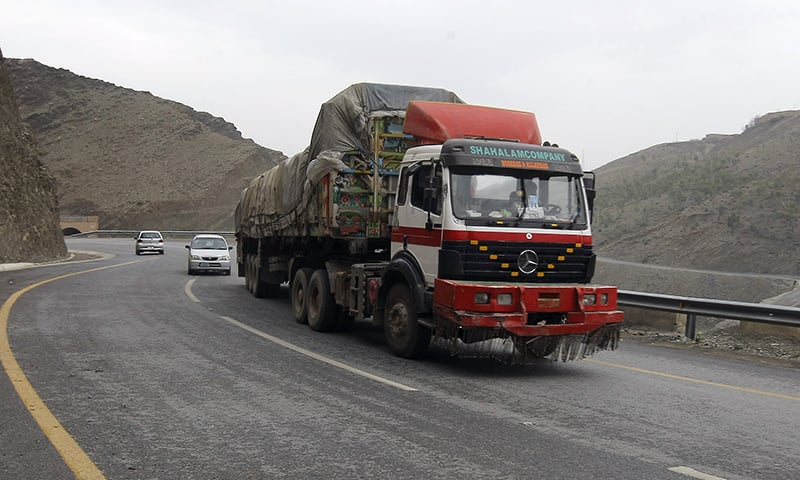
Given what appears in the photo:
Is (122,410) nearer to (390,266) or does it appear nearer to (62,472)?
(62,472)

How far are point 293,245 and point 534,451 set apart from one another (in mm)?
9871

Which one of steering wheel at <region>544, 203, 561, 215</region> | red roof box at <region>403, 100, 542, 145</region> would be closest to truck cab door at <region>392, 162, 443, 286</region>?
red roof box at <region>403, 100, 542, 145</region>

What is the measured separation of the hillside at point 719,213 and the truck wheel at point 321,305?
3721 centimetres

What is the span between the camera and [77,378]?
7789 mm

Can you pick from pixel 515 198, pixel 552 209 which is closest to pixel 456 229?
pixel 515 198

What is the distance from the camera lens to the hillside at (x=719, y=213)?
45781mm

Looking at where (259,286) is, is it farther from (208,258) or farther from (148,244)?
(148,244)

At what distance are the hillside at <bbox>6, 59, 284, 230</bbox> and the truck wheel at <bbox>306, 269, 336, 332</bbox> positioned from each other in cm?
6993

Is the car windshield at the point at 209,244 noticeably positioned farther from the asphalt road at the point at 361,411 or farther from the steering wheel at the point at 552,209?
the steering wheel at the point at 552,209

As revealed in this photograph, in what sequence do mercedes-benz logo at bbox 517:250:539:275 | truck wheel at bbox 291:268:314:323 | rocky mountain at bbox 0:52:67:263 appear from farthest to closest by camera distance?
rocky mountain at bbox 0:52:67:263 → truck wheel at bbox 291:268:314:323 → mercedes-benz logo at bbox 517:250:539:275

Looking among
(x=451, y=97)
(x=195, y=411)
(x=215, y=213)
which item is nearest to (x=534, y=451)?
(x=195, y=411)

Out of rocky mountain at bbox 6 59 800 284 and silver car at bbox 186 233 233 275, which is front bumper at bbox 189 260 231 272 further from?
rocky mountain at bbox 6 59 800 284

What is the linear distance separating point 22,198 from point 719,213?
149 feet

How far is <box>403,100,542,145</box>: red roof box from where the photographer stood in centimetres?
997
